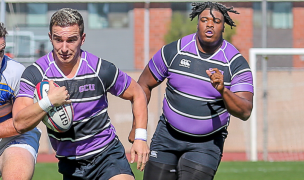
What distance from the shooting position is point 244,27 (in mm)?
11633

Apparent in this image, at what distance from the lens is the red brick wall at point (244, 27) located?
11.3 metres

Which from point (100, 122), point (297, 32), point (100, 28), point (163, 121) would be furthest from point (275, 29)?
point (100, 122)

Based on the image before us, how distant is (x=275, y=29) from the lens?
11352 millimetres

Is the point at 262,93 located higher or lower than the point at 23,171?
lower

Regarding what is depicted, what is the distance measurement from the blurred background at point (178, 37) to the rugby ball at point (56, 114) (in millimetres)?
7480

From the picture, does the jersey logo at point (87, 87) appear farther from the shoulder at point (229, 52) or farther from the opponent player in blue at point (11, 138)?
the shoulder at point (229, 52)

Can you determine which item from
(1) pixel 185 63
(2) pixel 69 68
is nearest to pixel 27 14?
(1) pixel 185 63

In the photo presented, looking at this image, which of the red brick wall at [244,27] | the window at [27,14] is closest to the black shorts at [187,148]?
the red brick wall at [244,27]

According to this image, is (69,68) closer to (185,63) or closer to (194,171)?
(185,63)

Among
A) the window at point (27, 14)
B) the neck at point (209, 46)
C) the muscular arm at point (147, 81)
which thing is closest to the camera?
the neck at point (209, 46)

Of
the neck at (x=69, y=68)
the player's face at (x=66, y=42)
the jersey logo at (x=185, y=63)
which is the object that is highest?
the player's face at (x=66, y=42)

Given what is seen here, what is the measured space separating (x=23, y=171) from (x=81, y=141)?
57 cm

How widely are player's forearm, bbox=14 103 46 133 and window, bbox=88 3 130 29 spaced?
25.8ft

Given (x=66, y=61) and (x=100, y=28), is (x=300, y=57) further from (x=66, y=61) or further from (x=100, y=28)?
(x=66, y=61)
